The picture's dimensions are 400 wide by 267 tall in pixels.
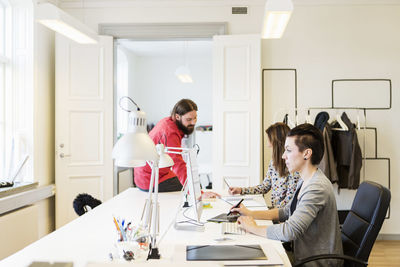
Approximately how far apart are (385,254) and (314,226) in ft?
7.84

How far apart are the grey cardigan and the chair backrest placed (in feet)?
0.30

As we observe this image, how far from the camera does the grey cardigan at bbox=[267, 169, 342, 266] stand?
157 centimetres

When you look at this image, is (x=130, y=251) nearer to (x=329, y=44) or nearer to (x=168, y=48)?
(x=329, y=44)

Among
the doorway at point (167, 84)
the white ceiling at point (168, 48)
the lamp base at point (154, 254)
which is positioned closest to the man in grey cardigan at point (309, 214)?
the lamp base at point (154, 254)

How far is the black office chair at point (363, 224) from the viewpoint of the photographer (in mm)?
1538

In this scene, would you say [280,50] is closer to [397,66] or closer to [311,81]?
[311,81]

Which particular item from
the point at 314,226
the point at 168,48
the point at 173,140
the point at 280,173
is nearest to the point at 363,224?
the point at 314,226

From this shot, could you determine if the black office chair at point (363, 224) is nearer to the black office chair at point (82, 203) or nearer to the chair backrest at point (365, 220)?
the chair backrest at point (365, 220)

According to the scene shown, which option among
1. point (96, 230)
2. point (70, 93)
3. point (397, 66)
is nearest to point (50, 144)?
point (70, 93)

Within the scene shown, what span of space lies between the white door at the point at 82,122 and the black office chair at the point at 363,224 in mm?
2819

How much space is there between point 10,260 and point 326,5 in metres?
3.88

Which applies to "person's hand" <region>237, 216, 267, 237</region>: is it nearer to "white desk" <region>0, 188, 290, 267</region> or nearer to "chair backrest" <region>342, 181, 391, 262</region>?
"white desk" <region>0, 188, 290, 267</region>

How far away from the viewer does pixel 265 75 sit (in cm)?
403

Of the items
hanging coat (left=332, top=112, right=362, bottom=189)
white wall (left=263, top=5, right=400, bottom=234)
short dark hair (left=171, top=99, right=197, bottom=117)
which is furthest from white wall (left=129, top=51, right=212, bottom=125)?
short dark hair (left=171, top=99, right=197, bottom=117)
